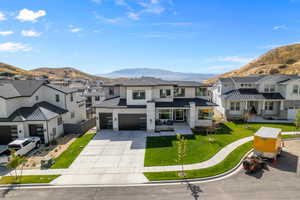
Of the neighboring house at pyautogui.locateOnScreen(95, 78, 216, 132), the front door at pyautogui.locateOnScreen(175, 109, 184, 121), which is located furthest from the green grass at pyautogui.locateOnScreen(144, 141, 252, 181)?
the front door at pyautogui.locateOnScreen(175, 109, 184, 121)

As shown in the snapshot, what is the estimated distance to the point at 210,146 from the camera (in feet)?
55.9

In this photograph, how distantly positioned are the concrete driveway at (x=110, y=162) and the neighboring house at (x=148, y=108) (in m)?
2.26

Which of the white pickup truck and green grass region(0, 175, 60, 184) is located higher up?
the white pickup truck

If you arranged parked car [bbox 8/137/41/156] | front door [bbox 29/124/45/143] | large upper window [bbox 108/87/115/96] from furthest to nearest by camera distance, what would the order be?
large upper window [bbox 108/87/115/96] < front door [bbox 29/124/45/143] < parked car [bbox 8/137/41/156]

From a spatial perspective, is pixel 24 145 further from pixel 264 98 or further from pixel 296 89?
pixel 296 89

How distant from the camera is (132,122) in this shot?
891 inches

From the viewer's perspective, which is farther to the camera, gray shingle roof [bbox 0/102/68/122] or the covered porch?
the covered porch

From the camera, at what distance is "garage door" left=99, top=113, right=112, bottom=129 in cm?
2288

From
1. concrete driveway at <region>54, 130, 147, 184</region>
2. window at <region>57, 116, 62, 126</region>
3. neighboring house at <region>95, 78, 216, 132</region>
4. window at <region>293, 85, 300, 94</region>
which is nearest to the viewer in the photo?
concrete driveway at <region>54, 130, 147, 184</region>

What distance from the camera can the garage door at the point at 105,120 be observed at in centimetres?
2288

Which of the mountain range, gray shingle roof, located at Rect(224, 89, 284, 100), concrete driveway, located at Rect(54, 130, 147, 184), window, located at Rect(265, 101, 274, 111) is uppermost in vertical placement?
the mountain range

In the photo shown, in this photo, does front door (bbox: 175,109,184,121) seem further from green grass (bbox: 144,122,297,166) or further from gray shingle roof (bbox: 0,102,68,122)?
gray shingle roof (bbox: 0,102,68,122)

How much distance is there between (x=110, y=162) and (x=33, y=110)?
13243 millimetres

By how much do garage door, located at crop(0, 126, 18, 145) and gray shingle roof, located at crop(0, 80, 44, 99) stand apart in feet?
12.0
